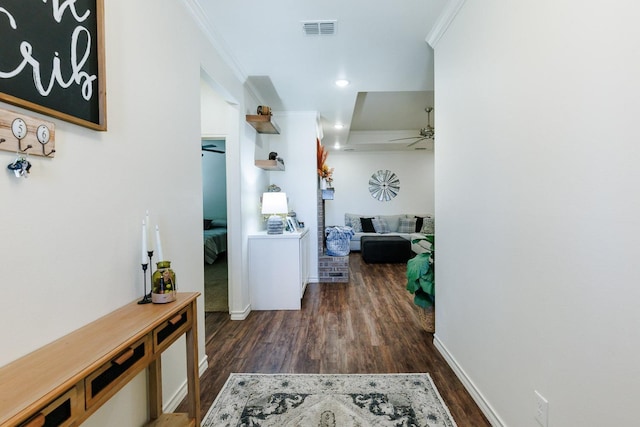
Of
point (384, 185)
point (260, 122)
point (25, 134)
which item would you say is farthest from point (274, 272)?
point (384, 185)

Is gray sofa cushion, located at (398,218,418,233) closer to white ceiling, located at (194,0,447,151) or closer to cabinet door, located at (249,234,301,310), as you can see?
white ceiling, located at (194,0,447,151)

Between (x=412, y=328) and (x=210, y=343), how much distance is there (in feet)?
6.22

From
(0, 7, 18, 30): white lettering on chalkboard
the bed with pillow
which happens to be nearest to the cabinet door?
the bed with pillow

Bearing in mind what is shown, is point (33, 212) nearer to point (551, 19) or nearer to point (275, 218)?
point (551, 19)

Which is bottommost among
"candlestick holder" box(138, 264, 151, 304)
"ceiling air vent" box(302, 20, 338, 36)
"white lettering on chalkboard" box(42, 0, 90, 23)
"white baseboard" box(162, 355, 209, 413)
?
"white baseboard" box(162, 355, 209, 413)

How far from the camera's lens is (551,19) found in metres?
1.16

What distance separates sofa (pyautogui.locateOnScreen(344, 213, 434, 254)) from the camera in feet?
Answer: 23.2

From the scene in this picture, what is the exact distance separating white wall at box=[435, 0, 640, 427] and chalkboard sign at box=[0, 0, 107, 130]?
178 cm

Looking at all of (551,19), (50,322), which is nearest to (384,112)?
(551,19)

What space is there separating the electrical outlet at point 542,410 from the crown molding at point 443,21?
87.4 inches

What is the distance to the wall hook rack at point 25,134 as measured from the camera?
0.85 m

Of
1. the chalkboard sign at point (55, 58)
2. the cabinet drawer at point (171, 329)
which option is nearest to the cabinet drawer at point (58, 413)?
the cabinet drawer at point (171, 329)

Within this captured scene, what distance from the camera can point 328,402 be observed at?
71.7 inches

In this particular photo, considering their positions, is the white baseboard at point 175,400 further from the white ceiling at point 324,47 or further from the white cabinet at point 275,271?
the white ceiling at point 324,47
